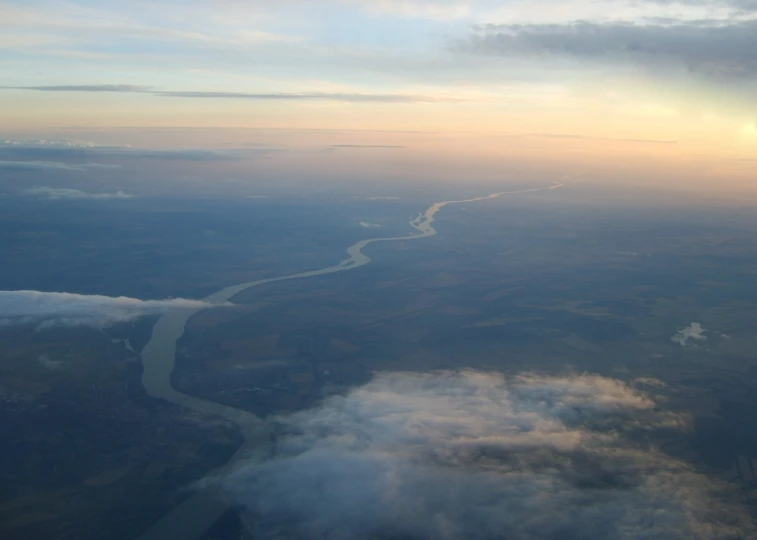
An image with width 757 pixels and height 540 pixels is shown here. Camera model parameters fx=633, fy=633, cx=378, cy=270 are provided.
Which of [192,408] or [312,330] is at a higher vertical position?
[312,330]

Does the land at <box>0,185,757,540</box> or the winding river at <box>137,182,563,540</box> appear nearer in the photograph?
the winding river at <box>137,182,563,540</box>

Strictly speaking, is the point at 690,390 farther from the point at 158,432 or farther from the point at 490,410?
the point at 158,432

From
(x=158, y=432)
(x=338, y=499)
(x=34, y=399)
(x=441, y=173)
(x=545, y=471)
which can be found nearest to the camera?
(x=338, y=499)

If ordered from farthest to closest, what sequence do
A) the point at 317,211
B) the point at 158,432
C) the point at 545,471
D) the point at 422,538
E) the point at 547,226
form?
the point at 317,211
the point at 547,226
the point at 158,432
the point at 545,471
the point at 422,538

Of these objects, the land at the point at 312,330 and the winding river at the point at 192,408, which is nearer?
the winding river at the point at 192,408

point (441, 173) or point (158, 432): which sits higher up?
point (441, 173)

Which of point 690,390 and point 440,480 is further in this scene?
point 690,390

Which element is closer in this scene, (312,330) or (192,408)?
(192,408)

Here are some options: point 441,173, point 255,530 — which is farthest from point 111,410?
point 441,173
